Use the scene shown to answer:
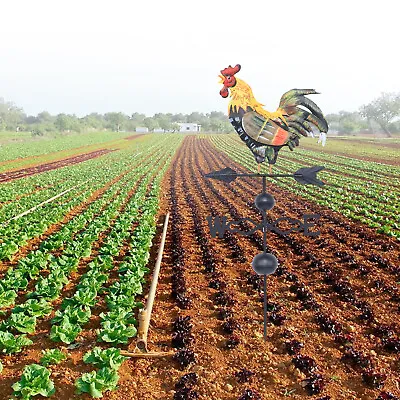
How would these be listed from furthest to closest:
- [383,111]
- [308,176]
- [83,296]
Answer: [383,111], [83,296], [308,176]

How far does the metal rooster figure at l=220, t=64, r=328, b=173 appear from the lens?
495 cm

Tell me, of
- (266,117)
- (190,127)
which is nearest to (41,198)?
(266,117)

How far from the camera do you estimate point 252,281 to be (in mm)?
9500

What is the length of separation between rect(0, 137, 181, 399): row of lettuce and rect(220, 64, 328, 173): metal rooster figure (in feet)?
12.1

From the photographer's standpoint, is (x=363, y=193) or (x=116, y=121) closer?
(x=363, y=193)

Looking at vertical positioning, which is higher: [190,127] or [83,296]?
[190,127]

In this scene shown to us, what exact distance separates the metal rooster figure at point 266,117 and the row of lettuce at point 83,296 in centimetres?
368

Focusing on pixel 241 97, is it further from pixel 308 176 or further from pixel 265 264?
pixel 265 264

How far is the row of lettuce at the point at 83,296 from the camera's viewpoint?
5.63m

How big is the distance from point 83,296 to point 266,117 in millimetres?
5189

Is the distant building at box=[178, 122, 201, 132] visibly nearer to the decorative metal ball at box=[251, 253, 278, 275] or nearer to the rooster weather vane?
the decorative metal ball at box=[251, 253, 278, 275]

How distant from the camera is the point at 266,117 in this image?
5004 millimetres

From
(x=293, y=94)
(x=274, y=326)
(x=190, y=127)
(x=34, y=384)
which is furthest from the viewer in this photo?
(x=190, y=127)


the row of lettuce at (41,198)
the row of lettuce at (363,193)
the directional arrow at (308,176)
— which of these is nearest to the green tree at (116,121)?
the row of lettuce at (41,198)
